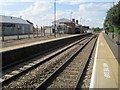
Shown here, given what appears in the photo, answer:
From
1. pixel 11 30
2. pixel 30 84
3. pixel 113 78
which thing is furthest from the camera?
pixel 11 30

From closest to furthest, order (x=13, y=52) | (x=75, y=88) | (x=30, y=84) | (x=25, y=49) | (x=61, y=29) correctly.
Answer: (x=75, y=88), (x=30, y=84), (x=13, y=52), (x=25, y=49), (x=61, y=29)

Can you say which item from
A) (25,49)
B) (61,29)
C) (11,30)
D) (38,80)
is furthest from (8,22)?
(38,80)

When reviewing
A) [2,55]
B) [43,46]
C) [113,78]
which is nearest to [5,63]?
[2,55]

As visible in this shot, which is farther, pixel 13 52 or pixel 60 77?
pixel 13 52

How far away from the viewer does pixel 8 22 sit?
71.5m

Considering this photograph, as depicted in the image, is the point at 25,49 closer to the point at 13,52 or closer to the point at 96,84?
the point at 13,52

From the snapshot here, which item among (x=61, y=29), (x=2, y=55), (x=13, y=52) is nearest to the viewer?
(x=2, y=55)

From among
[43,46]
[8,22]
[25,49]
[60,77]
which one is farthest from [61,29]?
[60,77]

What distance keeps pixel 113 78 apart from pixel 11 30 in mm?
59128

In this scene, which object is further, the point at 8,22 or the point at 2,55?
the point at 8,22

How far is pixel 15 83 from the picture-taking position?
1150 centimetres

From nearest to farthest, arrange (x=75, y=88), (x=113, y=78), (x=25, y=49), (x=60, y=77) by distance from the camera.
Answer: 1. (x=75, y=88)
2. (x=113, y=78)
3. (x=60, y=77)
4. (x=25, y=49)

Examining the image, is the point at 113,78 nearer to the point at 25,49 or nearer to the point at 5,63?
the point at 5,63

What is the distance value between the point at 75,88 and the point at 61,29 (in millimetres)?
99897
